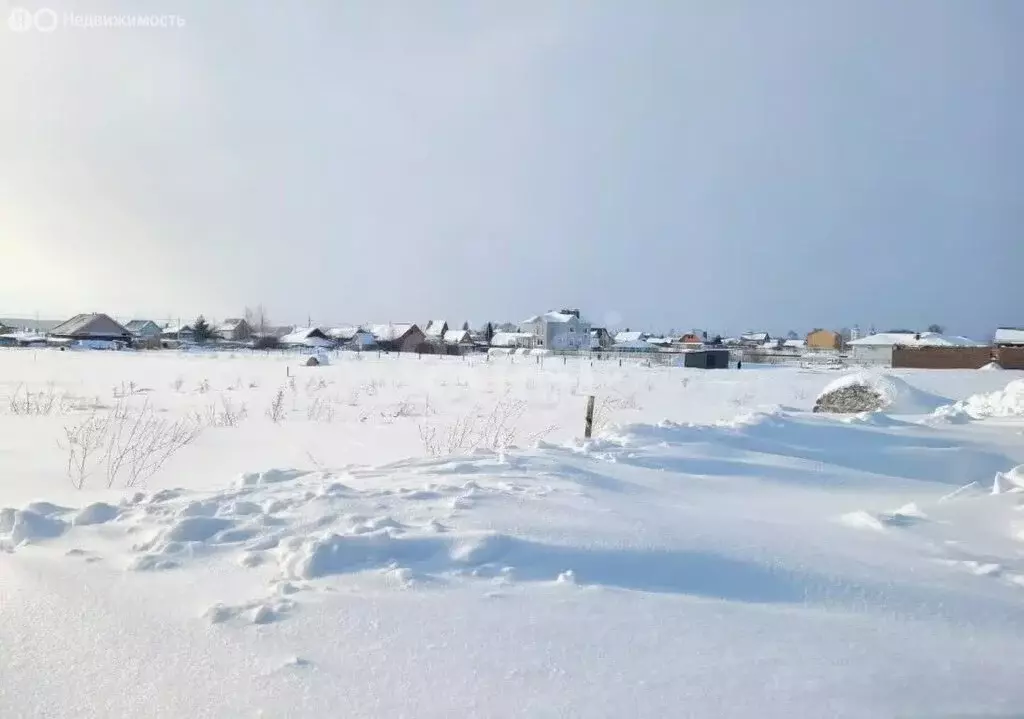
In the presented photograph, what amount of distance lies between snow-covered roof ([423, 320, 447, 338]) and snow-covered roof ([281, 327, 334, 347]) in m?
15.7

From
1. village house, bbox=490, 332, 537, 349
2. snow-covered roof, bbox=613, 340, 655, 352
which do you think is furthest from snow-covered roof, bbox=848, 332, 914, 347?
village house, bbox=490, 332, 537, 349

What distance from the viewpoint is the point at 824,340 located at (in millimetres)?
92938

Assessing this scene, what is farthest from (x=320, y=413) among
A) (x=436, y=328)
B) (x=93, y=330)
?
(x=436, y=328)

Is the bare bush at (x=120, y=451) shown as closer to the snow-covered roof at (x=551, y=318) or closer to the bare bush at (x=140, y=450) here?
the bare bush at (x=140, y=450)

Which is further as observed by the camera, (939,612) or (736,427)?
(736,427)

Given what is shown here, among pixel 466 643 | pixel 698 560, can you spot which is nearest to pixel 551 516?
pixel 698 560

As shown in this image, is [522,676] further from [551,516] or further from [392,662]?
[551,516]

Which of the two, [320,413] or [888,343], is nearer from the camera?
[320,413]

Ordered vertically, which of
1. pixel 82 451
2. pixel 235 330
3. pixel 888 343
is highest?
pixel 888 343

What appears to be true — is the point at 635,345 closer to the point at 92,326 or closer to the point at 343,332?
the point at 343,332

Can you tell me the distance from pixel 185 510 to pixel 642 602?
300 cm

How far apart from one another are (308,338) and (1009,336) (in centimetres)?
7769

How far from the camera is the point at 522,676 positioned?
2334mm

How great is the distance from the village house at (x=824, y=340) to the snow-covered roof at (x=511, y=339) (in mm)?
40892
